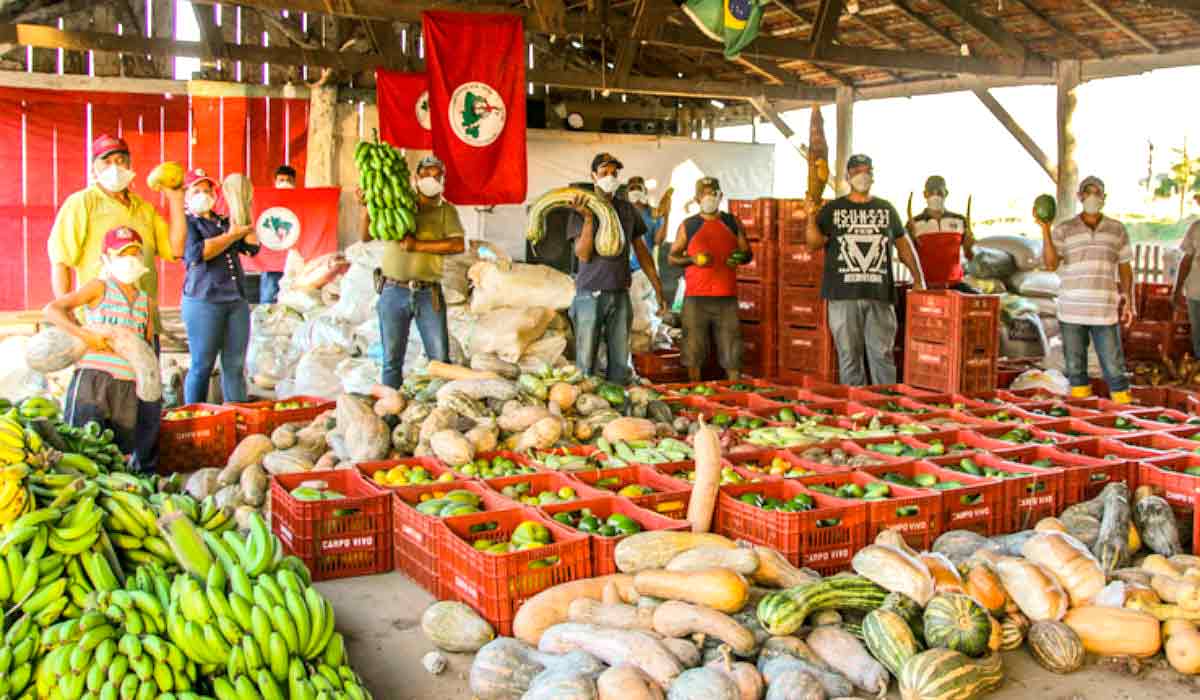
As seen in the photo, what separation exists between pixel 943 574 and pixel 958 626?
325mm

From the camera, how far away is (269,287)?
34.2ft

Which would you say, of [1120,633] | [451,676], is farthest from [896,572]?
[451,676]

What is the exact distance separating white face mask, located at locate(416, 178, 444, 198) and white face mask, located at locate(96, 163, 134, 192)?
182cm

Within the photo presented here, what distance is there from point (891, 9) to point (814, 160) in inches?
181

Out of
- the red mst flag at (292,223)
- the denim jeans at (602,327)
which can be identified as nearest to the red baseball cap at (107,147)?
the denim jeans at (602,327)

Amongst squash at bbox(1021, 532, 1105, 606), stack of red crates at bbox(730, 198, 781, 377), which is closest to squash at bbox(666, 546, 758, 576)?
squash at bbox(1021, 532, 1105, 606)

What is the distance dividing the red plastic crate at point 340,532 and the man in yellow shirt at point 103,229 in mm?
1317

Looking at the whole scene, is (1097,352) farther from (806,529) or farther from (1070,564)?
(806,529)

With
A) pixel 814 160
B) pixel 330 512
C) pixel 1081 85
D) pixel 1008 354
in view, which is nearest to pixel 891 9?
pixel 1081 85

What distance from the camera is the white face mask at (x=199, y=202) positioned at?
6.47 metres

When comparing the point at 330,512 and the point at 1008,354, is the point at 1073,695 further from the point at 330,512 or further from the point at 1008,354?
the point at 1008,354

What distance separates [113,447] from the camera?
437cm

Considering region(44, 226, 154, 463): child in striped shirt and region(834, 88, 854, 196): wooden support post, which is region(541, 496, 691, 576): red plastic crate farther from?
region(834, 88, 854, 196): wooden support post

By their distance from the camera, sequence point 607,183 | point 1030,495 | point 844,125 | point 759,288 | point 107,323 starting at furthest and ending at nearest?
point 844,125, point 759,288, point 607,183, point 107,323, point 1030,495
